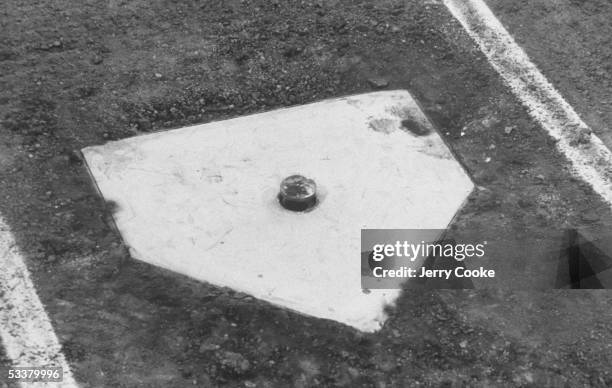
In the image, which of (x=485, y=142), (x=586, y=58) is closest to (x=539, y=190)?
(x=485, y=142)

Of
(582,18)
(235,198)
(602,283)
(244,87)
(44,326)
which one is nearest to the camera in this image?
(44,326)

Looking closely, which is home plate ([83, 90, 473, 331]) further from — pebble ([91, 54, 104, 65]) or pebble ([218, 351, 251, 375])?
pebble ([91, 54, 104, 65])

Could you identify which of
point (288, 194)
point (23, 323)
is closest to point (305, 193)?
point (288, 194)

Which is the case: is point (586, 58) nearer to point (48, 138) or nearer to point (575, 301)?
point (575, 301)

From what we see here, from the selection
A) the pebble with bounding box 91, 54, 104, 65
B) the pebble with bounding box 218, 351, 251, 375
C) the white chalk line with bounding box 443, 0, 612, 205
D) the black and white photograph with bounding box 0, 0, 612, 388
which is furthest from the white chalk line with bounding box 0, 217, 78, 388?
the white chalk line with bounding box 443, 0, 612, 205

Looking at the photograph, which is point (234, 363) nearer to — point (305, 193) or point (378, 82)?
point (305, 193)

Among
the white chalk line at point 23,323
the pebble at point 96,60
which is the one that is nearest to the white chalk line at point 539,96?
the pebble at point 96,60

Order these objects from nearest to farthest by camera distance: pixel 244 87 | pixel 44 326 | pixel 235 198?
pixel 44 326 < pixel 235 198 < pixel 244 87
